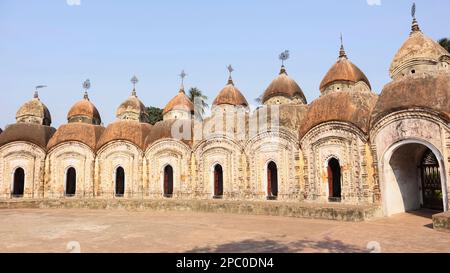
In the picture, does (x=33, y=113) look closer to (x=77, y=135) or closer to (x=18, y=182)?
(x=18, y=182)

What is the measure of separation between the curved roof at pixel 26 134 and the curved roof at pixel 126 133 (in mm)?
4027

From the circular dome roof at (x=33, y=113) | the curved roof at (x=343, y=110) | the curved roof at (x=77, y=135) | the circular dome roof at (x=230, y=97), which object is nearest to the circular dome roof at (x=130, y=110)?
the curved roof at (x=77, y=135)

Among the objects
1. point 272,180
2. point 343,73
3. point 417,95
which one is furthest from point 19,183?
point 417,95

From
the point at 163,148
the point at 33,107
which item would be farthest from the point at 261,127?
the point at 33,107

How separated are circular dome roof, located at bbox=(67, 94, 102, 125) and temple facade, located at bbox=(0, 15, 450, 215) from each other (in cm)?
8

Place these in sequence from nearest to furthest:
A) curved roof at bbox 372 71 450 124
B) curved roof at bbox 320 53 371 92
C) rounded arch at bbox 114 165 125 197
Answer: curved roof at bbox 372 71 450 124 → curved roof at bbox 320 53 371 92 → rounded arch at bbox 114 165 125 197

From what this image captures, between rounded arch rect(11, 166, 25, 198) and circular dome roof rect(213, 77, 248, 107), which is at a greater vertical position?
circular dome roof rect(213, 77, 248, 107)

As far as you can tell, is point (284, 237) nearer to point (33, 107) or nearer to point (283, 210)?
point (283, 210)

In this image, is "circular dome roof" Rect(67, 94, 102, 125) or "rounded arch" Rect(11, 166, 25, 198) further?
"circular dome roof" Rect(67, 94, 102, 125)

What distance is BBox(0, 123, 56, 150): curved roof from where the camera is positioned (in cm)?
2170

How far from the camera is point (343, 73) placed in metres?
19.0

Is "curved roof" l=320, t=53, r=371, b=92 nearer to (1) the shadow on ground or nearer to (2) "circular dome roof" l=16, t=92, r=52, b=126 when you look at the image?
(1) the shadow on ground

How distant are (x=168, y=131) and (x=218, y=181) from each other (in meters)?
4.44

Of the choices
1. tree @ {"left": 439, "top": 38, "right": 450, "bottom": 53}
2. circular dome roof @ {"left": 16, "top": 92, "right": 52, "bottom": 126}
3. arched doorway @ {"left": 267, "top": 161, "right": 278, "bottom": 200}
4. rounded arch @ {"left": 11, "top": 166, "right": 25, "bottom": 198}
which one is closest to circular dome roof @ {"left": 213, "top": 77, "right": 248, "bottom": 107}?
arched doorway @ {"left": 267, "top": 161, "right": 278, "bottom": 200}
